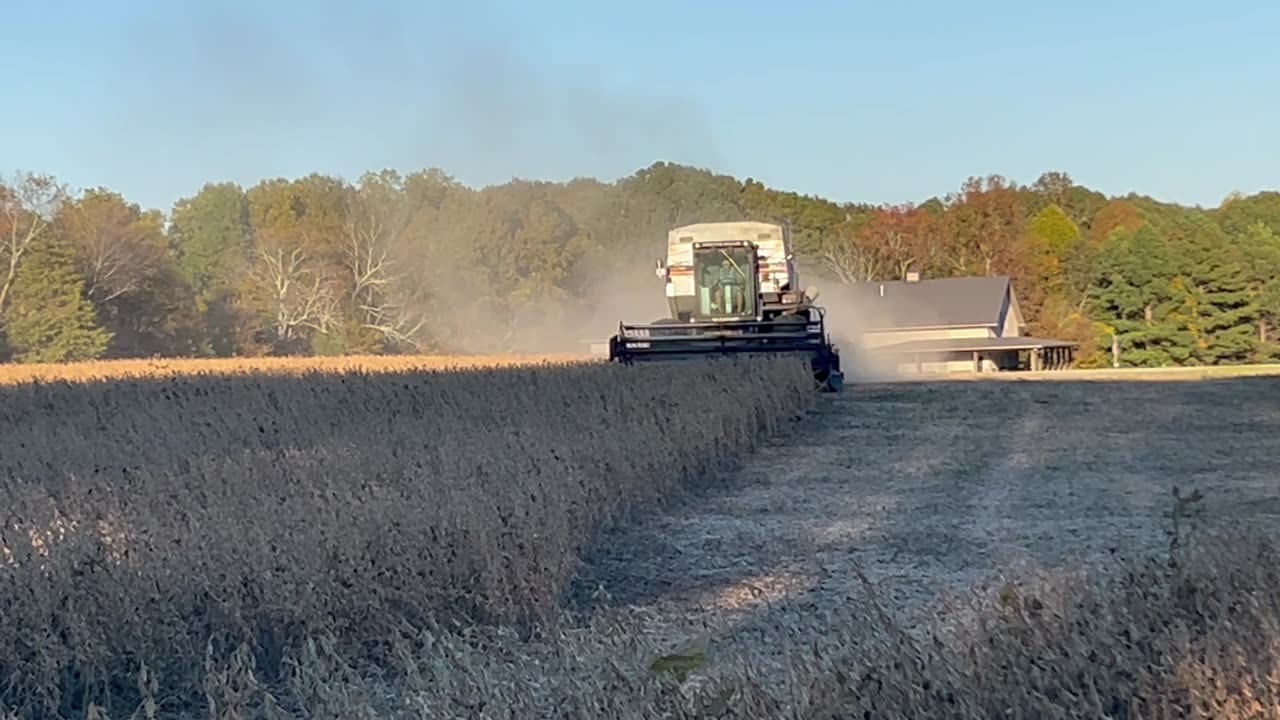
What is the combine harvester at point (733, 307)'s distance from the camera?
17.9 m

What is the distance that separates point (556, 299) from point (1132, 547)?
182 feet

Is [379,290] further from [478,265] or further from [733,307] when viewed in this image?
[733,307]

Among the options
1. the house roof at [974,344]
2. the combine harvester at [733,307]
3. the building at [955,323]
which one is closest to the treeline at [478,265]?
the building at [955,323]

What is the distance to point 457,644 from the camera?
4.08 meters

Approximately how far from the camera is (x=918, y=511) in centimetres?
837

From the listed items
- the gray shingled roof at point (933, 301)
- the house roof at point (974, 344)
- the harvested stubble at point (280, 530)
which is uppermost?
the harvested stubble at point (280, 530)

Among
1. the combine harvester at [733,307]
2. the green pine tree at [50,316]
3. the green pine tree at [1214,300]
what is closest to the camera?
the combine harvester at [733,307]

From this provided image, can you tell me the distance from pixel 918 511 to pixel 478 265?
53.9 metres

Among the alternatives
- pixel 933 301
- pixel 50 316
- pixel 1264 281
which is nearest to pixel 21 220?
pixel 50 316

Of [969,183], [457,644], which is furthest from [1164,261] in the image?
[457,644]

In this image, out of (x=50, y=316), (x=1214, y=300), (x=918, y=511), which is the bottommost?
(x=1214, y=300)

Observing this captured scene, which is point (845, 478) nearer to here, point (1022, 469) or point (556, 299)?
point (1022, 469)

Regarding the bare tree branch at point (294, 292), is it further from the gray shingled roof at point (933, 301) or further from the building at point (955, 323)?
the building at point (955, 323)

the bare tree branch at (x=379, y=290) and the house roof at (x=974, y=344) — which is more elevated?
the bare tree branch at (x=379, y=290)
